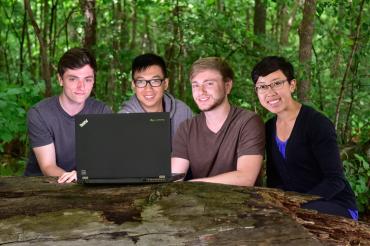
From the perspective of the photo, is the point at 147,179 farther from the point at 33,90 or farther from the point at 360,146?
the point at 360,146

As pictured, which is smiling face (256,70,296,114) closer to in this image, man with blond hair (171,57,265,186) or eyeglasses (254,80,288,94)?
eyeglasses (254,80,288,94)

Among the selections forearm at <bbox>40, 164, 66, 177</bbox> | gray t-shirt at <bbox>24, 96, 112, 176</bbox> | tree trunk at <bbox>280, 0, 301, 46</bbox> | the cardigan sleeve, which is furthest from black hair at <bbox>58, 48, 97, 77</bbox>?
tree trunk at <bbox>280, 0, 301, 46</bbox>

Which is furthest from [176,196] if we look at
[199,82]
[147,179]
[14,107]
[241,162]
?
[14,107]

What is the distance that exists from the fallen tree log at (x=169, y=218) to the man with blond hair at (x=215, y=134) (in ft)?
2.73

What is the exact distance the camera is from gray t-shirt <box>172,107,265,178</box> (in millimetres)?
3736

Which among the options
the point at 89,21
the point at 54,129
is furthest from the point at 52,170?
the point at 89,21

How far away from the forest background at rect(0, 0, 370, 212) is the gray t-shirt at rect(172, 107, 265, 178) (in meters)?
1.65

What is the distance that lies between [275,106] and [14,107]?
8.83 feet

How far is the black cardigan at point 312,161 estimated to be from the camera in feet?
11.0

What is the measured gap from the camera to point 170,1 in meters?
9.07

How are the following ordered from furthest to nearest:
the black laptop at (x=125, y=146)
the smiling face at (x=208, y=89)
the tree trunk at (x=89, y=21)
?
the tree trunk at (x=89, y=21) < the smiling face at (x=208, y=89) < the black laptop at (x=125, y=146)

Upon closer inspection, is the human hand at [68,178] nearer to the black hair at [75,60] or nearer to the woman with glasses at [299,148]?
the black hair at [75,60]

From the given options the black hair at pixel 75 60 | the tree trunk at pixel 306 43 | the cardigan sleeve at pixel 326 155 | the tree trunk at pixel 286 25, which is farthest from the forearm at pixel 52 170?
the tree trunk at pixel 286 25

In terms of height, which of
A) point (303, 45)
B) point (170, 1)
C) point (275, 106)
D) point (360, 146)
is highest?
point (170, 1)
